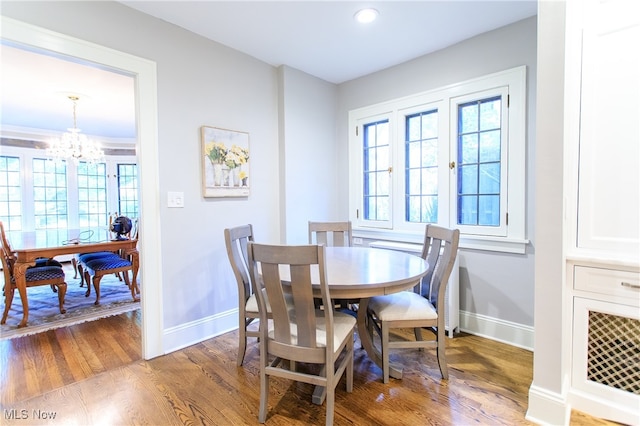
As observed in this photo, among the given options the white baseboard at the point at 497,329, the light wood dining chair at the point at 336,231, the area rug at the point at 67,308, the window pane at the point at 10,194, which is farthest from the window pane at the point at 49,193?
the white baseboard at the point at 497,329

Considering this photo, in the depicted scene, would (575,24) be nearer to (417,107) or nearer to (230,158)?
(417,107)

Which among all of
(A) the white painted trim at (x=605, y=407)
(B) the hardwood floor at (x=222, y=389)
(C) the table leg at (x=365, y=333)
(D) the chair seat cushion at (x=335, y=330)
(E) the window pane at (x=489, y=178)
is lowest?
(B) the hardwood floor at (x=222, y=389)

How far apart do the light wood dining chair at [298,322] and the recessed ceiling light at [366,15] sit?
185 centimetres

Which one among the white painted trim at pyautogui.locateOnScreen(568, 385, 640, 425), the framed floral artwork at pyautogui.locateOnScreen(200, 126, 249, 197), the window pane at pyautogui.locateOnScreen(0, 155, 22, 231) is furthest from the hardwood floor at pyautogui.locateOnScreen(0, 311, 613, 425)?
the window pane at pyautogui.locateOnScreen(0, 155, 22, 231)

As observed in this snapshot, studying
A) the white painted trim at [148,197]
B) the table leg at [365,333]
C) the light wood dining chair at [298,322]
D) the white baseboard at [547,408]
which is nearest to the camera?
the light wood dining chair at [298,322]

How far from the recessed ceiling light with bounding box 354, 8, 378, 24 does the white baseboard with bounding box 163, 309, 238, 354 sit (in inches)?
106

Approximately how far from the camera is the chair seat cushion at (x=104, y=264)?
11.3 feet

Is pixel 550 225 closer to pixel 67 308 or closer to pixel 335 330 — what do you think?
pixel 335 330

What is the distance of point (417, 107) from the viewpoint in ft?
9.91

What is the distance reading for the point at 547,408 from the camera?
5.20 ft

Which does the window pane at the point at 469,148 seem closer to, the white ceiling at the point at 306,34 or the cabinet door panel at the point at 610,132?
the white ceiling at the point at 306,34

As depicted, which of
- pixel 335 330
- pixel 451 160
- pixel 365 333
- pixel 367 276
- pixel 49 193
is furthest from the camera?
pixel 49 193

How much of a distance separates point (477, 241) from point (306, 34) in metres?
2.27

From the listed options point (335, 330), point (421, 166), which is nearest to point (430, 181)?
point (421, 166)
